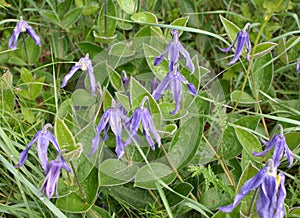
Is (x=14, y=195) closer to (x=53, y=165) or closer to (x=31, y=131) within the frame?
(x=31, y=131)

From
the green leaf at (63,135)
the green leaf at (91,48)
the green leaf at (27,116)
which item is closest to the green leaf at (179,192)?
the green leaf at (63,135)

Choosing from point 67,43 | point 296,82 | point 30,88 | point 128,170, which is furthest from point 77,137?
point 296,82

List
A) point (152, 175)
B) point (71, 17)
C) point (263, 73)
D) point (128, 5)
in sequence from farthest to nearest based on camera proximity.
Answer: point (71, 17) → point (128, 5) → point (263, 73) → point (152, 175)

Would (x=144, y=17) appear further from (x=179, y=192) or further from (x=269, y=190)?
(x=269, y=190)

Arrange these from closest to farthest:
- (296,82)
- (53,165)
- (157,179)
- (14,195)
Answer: (53,165) → (157,179) → (14,195) → (296,82)

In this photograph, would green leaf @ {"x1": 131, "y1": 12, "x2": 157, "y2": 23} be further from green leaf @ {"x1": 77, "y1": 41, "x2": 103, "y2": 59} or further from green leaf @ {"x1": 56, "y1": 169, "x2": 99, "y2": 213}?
green leaf @ {"x1": 56, "y1": 169, "x2": 99, "y2": 213}

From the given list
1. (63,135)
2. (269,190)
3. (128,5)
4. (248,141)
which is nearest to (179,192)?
(248,141)

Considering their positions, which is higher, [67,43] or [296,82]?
[67,43]
